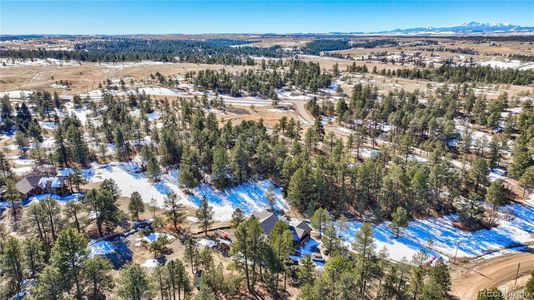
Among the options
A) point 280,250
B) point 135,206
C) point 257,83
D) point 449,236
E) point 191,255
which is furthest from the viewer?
point 257,83

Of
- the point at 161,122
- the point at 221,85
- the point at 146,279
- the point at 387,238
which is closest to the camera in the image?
the point at 146,279

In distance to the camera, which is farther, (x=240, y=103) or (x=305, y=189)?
(x=240, y=103)

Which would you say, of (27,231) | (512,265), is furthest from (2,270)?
(512,265)

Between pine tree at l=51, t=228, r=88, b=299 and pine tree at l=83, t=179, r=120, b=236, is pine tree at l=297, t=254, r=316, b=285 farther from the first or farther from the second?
pine tree at l=83, t=179, r=120, b=236

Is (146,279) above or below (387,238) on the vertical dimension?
above

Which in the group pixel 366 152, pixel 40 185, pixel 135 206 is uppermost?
pixel 40 185

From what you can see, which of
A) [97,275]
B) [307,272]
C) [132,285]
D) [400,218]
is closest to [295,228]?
[307,272]

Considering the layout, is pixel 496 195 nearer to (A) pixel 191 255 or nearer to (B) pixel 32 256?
(A) pixel 191 255

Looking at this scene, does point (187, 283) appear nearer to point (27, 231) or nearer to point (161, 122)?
point (27, 231)
